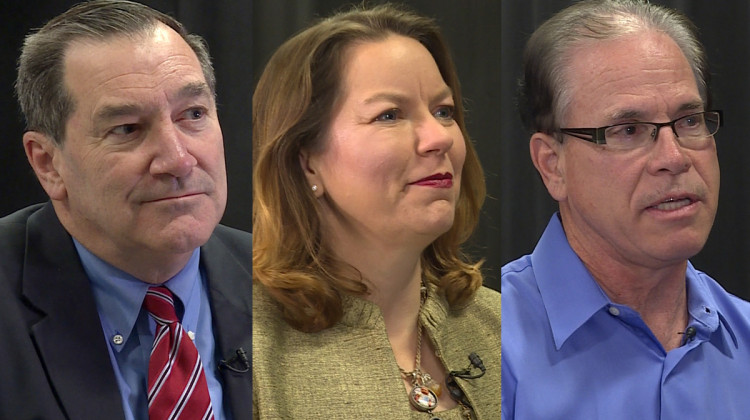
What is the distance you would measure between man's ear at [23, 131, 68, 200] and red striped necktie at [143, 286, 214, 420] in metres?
0.27

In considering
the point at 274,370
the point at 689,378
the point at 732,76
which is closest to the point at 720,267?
the point at 689,378

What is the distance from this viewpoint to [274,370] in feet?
6.49

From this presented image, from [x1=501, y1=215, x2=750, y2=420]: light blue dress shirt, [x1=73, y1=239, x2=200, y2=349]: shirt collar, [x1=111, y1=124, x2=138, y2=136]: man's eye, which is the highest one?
[x1=111, y1=124, x2=138, y2=136]: man's eye

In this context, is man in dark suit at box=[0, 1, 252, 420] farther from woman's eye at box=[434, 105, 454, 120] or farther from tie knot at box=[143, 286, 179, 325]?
woman's eye at box=[434, 105, 454, 120]

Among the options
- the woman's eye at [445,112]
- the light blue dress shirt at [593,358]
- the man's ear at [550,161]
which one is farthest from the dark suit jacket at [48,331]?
the man's ear at [550,161]

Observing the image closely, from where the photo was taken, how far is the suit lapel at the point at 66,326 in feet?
5.74

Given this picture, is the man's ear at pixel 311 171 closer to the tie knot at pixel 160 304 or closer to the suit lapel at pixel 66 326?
the tie knot at pixel 160 304

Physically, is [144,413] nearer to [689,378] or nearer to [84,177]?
[84,177]

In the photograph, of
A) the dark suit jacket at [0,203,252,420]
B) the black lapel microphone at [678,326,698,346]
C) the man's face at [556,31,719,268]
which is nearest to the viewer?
the dark suit jacket at [0,203,252,420]

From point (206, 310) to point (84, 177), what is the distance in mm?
394

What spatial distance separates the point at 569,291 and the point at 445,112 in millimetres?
564

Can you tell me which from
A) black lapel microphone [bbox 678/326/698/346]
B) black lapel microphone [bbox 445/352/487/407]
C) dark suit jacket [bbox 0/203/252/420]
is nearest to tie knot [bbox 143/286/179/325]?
dark suit jacket [bbox 0/203/252/420]

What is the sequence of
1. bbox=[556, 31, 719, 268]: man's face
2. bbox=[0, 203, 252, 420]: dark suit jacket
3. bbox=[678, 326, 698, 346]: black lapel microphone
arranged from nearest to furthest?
bbox=[0, 203, 252, 420]: dark suit jacket, bbox=[556, 31, 719, 268]: man's face, bbox=[678, 326, 698, 346]: black lapel microphone

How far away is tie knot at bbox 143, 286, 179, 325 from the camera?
185cm
